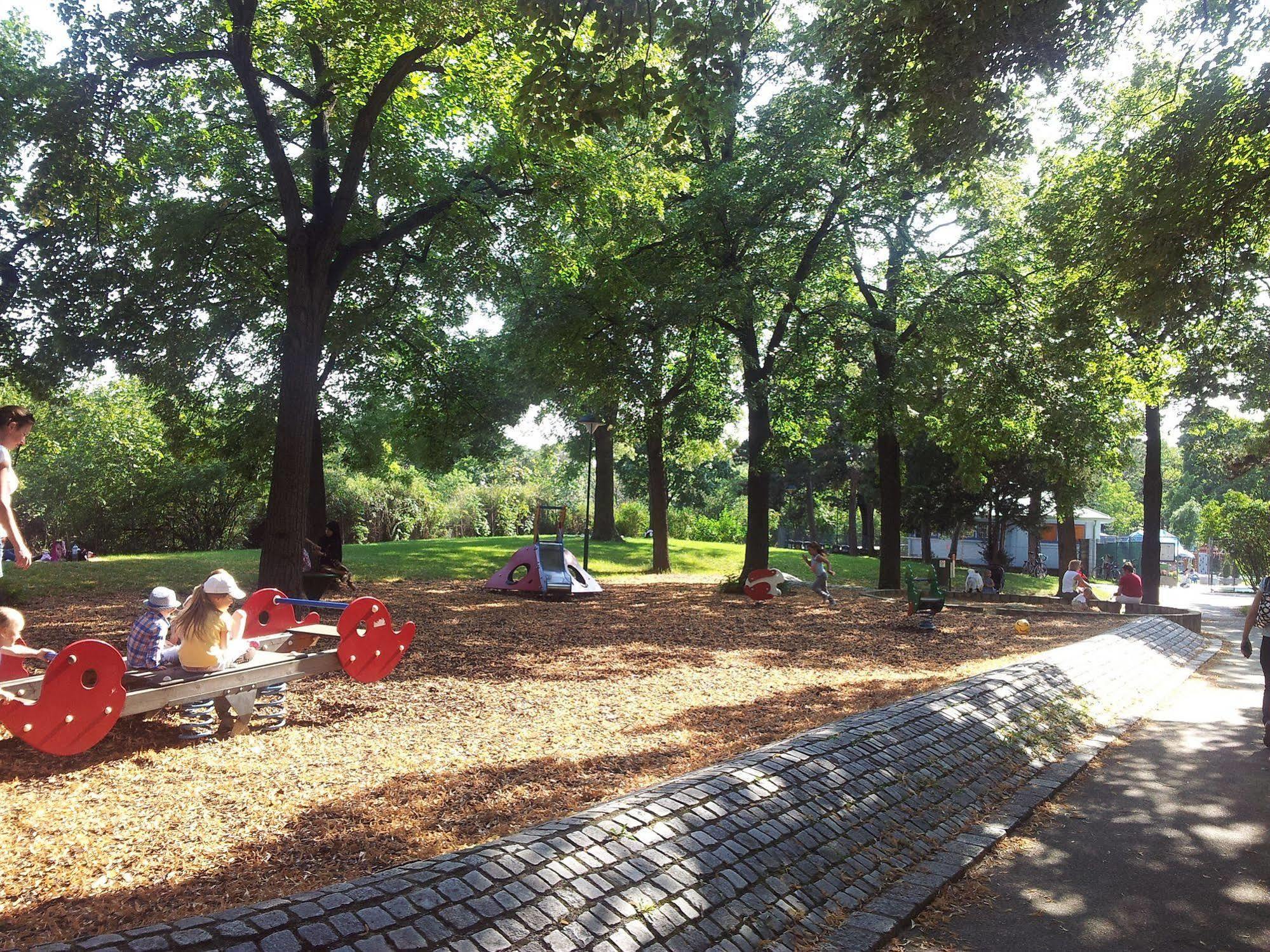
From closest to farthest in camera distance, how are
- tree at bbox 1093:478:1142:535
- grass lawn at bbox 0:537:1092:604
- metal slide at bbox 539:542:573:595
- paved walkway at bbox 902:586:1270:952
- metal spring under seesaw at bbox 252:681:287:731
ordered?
paved walkway at bbox 902:586:1270:952 < metal spring under seesaw at bbox 252:681:287:731 < grass lawn at bbox 0:537:1092:604 < metal slide at bbox 539:542:573:595 < tree at bbox 1093:478:1142:535

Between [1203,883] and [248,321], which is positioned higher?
[248,321]

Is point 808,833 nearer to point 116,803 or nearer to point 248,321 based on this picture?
point 116,803

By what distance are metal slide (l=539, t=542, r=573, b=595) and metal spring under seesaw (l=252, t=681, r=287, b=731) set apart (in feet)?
34.5

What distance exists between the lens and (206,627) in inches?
254

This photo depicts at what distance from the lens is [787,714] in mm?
8328

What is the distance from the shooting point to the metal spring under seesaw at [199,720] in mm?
6637

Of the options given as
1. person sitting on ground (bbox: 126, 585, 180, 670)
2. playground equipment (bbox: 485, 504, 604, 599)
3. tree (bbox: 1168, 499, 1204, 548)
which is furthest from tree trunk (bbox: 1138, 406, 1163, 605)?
tree (bbox: 1168, 499, 1204, 548)

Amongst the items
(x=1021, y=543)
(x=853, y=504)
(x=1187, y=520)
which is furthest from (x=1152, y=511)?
(x=1187, y=520)

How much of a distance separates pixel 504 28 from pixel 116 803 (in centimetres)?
1110

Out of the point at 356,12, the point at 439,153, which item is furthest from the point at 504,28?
the point at 439,153

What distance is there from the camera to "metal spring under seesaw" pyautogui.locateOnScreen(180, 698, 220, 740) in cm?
664

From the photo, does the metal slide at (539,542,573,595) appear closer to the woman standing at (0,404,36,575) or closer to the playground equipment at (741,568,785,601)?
the playground equipment at (741,568,785,601)

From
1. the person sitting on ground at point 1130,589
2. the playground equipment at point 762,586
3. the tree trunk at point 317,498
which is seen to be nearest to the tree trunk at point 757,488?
the playground equipment at point 762,586

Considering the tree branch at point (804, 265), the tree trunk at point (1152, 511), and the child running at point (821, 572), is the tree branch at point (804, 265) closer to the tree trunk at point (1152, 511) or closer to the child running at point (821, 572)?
the child running at point (821, 572)
